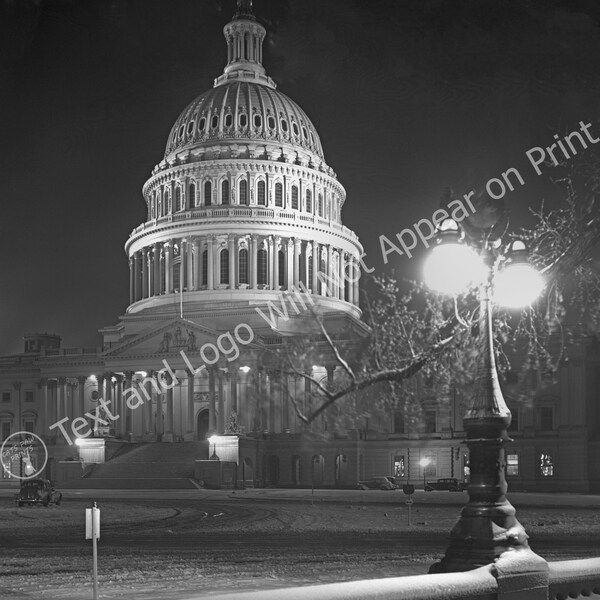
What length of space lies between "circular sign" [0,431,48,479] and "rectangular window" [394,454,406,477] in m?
35.9

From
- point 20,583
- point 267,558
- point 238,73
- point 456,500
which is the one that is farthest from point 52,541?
point 238,73

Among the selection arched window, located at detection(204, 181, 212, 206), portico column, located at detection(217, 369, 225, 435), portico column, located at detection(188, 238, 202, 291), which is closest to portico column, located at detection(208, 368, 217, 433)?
portico column, located at detection(217, 369, 225, 435)

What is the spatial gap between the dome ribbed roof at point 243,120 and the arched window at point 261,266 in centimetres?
1386

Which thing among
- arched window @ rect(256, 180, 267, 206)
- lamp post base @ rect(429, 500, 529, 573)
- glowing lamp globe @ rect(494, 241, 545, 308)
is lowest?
lamp post base @ rect(429, 500, 529, 573)

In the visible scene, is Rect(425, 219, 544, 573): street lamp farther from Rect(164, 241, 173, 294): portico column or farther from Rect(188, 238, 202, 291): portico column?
Rect(164, 241, 173, 294): portico column

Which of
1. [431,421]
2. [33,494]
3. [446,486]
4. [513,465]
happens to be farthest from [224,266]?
[33,494]

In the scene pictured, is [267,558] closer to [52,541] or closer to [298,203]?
[52,541]

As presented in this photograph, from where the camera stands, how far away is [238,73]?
442 ft

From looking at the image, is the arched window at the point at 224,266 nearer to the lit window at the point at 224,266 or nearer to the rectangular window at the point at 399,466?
the lit window at the point at 224,266

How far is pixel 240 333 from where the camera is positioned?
109 metres

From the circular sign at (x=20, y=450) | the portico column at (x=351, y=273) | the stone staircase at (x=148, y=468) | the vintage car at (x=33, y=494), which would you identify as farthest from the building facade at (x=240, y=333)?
the vintage car at (x=33, y=494)

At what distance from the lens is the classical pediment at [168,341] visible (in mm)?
104375

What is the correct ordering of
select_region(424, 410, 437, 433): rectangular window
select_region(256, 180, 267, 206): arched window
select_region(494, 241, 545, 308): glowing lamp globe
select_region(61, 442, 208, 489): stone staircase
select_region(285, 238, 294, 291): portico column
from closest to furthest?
select_region(494, 241, 545, 308): glowing lamp globe, select_region(61, 442, 208, 489): stone staircase, select_region(424, 410, 437, 433): rectangular window, select_region(285, 238, 294, 291): portico column, select_region(256, 180, 267, 206): arched window

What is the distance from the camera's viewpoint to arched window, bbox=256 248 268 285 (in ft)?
395
